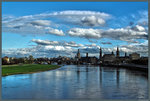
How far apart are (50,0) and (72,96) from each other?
28.3 feet

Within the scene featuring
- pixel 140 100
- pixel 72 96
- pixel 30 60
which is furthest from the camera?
pixel 30 60

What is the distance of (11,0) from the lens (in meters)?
17.1

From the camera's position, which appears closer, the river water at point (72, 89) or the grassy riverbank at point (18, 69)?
the river water at point (72, 89)

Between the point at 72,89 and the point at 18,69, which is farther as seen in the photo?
the point at 18,69

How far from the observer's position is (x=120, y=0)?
17203mm

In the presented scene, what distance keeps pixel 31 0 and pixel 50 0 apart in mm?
1592

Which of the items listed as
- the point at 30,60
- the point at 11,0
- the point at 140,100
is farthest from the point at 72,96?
the point at 30,60

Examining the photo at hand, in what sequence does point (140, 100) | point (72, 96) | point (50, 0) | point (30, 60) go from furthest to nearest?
point (30, 60), point (72, 96), point (140, 100), point (50, 0)

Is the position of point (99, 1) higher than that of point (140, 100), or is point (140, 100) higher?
point (99, 1)

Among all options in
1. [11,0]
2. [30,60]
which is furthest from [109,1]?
[30,60]

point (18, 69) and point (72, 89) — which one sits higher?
point (72, 89)

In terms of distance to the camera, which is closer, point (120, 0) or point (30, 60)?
point (120, 0)

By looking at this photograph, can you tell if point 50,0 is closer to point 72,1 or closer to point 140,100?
point 72,1

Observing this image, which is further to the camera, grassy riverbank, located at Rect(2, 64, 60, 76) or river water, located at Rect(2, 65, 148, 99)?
grassy riverbank, located at Rect(2, 64, 60, 76)
